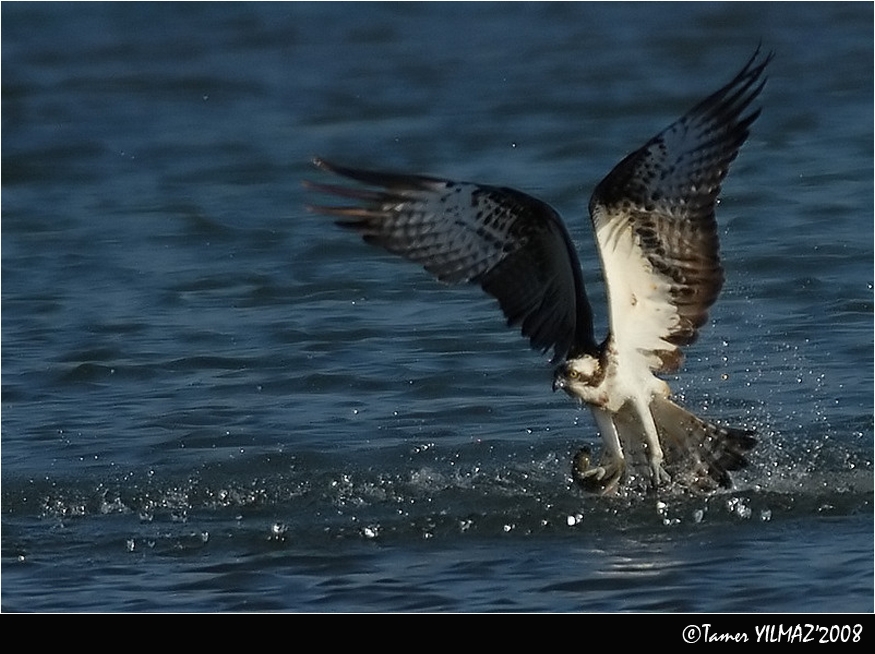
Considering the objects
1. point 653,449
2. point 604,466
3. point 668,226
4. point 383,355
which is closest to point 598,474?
point 604,466

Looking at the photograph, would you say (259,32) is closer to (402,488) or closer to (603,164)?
(603,164)

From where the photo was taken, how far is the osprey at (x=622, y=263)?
7.05 metres

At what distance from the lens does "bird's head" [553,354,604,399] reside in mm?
7168

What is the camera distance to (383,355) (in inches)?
392

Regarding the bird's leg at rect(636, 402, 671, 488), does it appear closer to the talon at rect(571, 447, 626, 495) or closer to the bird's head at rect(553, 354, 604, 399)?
the talon at rect(571, 447, 626, 495)

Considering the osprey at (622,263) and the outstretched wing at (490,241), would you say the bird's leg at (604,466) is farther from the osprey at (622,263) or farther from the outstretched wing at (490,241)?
the outstretched wing at (490,241)

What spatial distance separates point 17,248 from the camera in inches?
517

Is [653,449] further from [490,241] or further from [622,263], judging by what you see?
[490,241]

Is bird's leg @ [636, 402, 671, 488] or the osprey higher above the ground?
the osprey

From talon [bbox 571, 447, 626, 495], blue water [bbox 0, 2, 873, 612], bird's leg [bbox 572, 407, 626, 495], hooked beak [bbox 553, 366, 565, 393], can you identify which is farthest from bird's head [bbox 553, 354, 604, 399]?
blue water [bbox 0, 2, 873, 612]

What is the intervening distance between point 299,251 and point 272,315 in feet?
4.89

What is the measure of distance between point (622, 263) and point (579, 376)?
417mm

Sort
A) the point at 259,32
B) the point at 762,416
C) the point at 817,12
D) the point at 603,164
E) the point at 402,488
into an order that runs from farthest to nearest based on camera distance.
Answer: the point at 259,32, the point at 817,12, the point at 603,164, the point at 762,416, the point at 402,488
